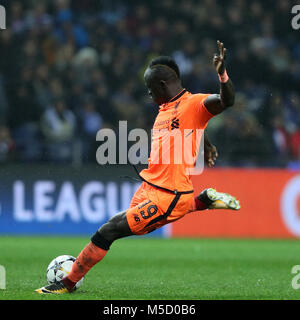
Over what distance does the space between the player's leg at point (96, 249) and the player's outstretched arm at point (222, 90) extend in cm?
122

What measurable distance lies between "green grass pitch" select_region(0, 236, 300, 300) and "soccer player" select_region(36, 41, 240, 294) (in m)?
0.45

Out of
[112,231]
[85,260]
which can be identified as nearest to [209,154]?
[112,231]

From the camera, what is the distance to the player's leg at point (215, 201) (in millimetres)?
6914

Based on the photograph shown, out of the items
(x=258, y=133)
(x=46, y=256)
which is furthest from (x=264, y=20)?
(x=46, y=256)

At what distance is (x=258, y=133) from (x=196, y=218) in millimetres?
2018

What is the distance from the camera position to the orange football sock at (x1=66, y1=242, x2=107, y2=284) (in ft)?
22.0

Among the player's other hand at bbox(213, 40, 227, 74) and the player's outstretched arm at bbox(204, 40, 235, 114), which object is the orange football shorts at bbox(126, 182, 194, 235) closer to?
the player's outstretched arm at bbox(204, 40, 235, 114)

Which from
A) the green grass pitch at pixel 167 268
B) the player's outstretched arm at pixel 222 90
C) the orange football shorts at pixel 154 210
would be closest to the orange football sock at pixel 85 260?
the green grass pitch at pixel 167 268

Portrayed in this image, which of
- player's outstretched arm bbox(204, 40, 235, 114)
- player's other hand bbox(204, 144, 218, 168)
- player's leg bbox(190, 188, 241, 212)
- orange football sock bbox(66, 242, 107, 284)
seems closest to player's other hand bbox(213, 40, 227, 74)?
player's outstretched arm bbox(204, 40, 235, 114)

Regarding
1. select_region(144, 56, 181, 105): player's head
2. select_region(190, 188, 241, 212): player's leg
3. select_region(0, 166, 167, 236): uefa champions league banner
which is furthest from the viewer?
select_region(0, 166, 167, 236): uefa champions league banner

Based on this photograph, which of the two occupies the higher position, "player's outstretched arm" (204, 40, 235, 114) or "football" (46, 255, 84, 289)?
"player's outstretched arm" (204, 40, 235, 114)

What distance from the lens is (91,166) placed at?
1404 cm

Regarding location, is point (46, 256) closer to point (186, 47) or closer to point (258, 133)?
point (258, 133)
